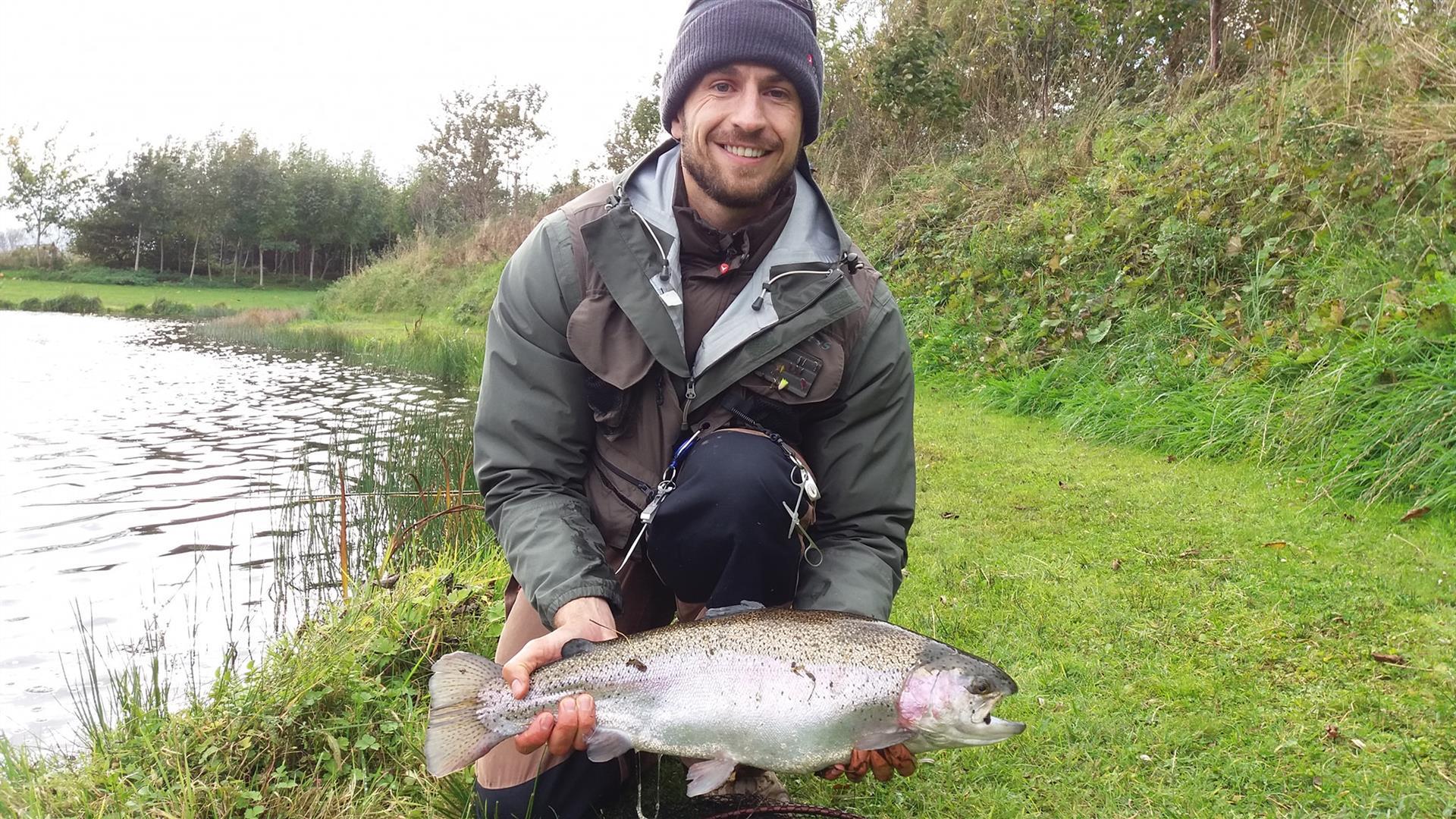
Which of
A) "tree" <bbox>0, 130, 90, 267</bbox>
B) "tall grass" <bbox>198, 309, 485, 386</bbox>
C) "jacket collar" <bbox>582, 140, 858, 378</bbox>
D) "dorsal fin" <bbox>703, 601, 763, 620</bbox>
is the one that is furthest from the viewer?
"tree" <bbox>0, 130, 90, 267</bbox>

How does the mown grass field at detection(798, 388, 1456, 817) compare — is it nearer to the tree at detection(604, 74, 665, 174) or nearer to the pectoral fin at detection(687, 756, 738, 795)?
the pectoral fin at detection(687, 756, 738, 795)

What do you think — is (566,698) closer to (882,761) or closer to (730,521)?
(730,521)

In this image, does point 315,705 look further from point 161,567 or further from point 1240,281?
point 1240,281

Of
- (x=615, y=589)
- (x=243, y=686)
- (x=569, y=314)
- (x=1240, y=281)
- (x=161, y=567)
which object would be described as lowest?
(x=161, y=567)

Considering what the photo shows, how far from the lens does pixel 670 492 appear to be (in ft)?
8.76

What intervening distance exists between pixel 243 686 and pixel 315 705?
0.36 meters

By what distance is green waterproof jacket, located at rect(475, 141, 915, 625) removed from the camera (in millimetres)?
2725

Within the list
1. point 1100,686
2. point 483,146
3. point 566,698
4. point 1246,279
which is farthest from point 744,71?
point 483,146

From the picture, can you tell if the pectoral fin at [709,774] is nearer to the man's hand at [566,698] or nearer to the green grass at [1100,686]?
the man's hand at [566,698]

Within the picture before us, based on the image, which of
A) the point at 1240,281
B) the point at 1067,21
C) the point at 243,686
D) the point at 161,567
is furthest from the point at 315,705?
the point at 1067,21

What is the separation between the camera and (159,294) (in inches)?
1690

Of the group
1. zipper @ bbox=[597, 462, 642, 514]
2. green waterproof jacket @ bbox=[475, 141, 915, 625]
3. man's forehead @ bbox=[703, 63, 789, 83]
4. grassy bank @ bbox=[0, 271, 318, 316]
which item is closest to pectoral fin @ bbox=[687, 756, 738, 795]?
green waterproof jacket @ bbox=[475, 141, 915, 625]

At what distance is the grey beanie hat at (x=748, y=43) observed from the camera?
289 centimetres

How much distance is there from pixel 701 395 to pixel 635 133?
80.6ft
